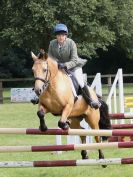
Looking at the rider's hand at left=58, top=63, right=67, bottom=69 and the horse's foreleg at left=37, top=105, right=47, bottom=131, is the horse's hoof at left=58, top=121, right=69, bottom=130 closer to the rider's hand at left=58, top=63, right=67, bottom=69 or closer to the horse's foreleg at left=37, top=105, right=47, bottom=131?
the horse's foreleg at left=37, top=105, right=47, bottom=131

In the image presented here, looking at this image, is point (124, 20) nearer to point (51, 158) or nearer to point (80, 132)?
point (51, 158)

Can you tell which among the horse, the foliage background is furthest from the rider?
the foliage background

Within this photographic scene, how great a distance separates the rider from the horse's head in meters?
0.84

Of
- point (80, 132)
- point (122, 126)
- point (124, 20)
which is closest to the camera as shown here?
point (80, 132)

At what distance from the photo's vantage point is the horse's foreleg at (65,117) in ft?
22.2

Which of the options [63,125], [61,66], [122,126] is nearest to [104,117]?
[122,126]

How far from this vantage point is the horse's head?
646 centimetres

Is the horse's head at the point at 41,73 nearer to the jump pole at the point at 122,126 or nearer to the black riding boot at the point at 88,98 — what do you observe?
the black riding boot at the point at 88,98

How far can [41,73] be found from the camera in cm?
660

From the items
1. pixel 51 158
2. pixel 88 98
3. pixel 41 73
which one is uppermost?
pixel 41 73

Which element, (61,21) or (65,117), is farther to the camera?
(61,21)

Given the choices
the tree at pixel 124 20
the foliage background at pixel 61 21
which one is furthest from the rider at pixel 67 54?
the tree at pixel 124 20

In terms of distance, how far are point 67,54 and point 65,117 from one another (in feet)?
4.08

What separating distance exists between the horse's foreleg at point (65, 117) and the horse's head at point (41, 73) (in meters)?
0.47
